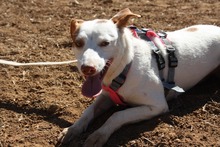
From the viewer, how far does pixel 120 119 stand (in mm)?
3871

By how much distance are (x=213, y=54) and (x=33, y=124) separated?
1998mm

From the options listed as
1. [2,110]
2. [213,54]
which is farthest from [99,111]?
[213,54]

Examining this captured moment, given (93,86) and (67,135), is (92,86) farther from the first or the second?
(67,135)

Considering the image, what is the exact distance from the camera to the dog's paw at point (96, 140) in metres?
3.70

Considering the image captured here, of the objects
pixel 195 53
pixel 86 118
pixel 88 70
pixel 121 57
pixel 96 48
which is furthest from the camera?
pixel 195 53

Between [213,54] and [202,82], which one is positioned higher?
[213,54]

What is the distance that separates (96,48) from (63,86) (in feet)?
4.38

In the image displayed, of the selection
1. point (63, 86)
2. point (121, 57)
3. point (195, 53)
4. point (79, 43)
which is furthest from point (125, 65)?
point (63, 86)

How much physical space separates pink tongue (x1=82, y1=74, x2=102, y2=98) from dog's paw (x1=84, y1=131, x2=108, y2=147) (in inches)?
13.4

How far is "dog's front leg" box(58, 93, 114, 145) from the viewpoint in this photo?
12.7 ft

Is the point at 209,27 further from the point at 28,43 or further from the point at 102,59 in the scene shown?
the point at 28,43

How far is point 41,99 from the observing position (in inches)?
182

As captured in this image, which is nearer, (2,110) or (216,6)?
(2,110)

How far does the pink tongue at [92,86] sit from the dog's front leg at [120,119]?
0.31 m
